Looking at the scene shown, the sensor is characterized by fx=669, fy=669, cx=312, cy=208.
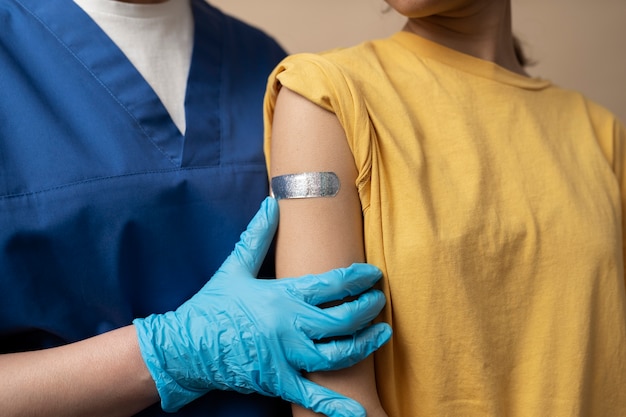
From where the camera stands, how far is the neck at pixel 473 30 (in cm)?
112

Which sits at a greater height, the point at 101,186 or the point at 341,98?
the point at 341,98

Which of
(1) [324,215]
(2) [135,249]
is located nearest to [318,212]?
(1) [324,215]

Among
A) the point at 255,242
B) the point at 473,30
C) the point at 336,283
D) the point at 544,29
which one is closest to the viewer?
the point at 336,283

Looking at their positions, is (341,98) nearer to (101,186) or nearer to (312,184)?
(312,184)

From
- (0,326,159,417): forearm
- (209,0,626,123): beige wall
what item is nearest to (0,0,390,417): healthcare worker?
(0,326,159,417): forearm

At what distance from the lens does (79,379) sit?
96 cm

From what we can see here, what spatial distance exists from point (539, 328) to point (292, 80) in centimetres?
51

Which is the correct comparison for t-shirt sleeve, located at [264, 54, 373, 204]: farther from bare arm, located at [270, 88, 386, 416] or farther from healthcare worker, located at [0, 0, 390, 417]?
healthcare worker, located at [0, 0, 390, 417]

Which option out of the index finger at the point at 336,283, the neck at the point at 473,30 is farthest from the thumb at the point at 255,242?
the neck at the point at 473,30

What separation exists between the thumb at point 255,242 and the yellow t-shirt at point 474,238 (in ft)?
0.47

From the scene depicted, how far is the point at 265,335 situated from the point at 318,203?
20 cm

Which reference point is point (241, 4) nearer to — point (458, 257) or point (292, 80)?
point (292, 80)

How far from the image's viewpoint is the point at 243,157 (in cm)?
112

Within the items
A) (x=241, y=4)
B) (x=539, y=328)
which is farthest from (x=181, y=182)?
(x=241, y=4)
